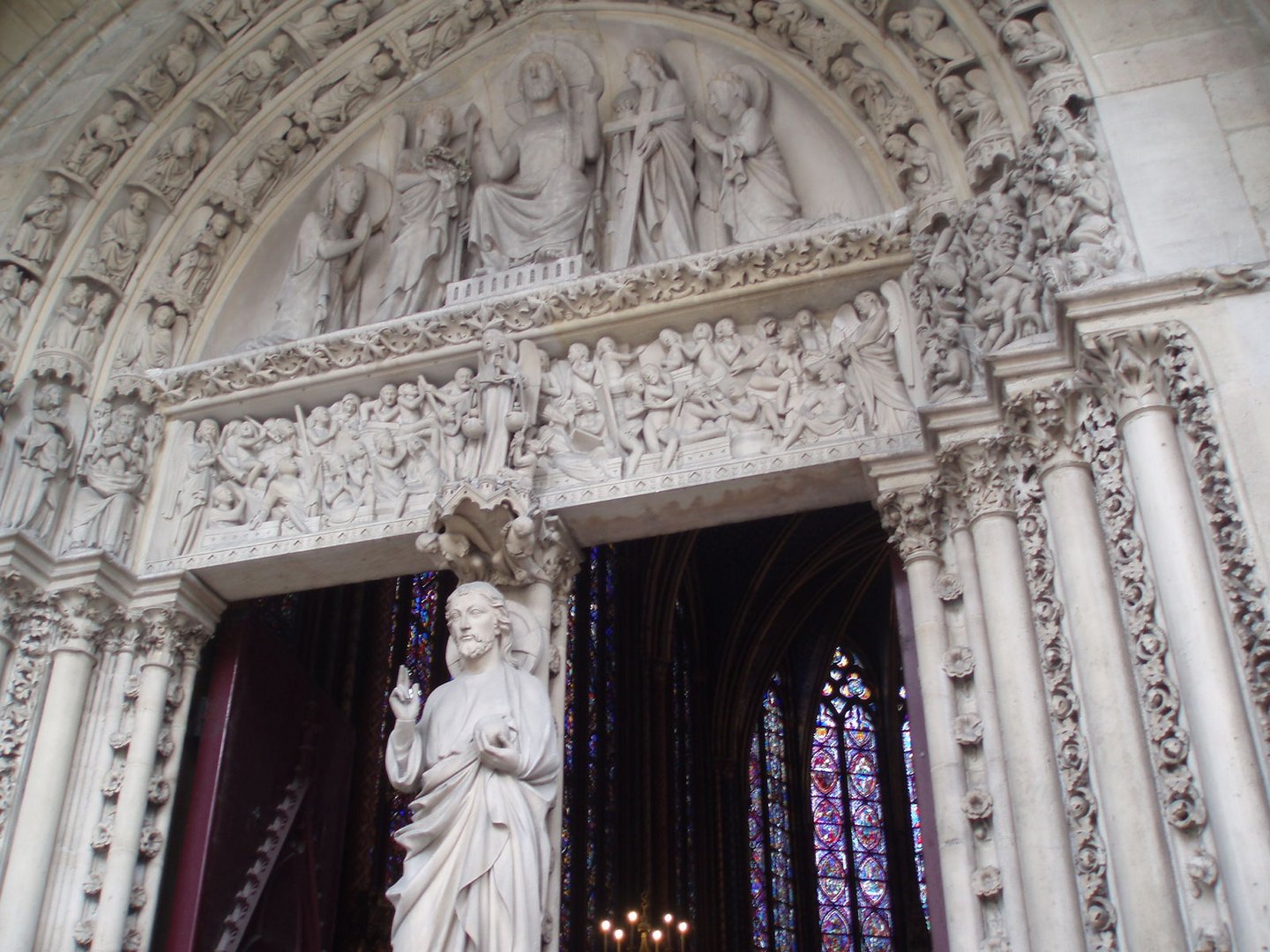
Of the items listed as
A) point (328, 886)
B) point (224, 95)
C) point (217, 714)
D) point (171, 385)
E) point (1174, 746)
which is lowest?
point (1174, 746)

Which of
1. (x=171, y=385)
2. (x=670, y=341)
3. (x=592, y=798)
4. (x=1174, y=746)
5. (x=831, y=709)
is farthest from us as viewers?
(x=831, y=709)

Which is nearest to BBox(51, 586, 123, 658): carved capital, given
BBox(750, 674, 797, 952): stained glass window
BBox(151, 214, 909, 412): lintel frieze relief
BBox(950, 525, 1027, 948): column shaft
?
BBox(151, 214, 909, 412): lintel frieze relief

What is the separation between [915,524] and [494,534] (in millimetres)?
1564

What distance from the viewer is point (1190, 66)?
4797 millimetres

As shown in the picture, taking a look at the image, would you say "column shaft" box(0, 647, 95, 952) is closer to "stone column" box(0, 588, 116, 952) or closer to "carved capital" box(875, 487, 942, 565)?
"stone column" box(0, 588, 116, 952)

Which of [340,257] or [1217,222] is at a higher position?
[340,257]

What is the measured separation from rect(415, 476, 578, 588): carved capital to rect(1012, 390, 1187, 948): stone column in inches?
72.8

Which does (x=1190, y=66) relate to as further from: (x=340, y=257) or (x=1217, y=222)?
(x=340, y=257)

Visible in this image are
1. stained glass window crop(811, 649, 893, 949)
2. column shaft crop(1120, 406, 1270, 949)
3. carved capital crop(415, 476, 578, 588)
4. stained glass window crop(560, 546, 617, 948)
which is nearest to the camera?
column shaft crop(1120, 406, 1270, 949)

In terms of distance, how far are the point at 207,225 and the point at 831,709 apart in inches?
384

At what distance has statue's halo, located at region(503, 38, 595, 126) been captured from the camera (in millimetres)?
6871

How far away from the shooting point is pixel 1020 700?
4.40m

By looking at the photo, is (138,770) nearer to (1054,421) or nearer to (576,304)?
(576,304)

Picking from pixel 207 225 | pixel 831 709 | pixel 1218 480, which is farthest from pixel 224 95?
pixel 831 709
